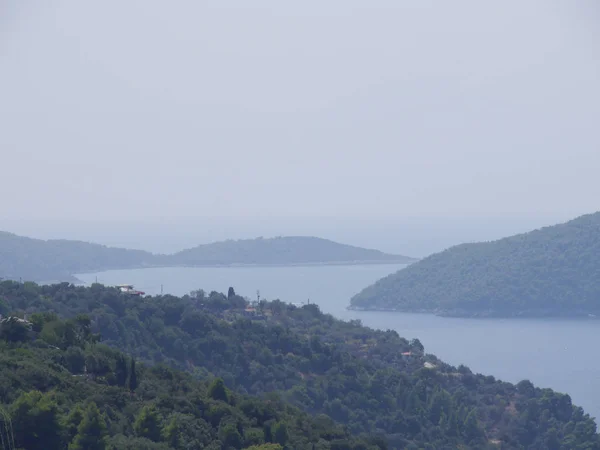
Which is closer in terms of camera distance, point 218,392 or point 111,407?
point 111,407

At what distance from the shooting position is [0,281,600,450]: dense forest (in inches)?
838

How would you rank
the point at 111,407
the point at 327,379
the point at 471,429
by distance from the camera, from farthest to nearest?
the point at 327,379 < the point at 471,429 < the point at 111,407

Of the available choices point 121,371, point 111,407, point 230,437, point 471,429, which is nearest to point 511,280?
point 471,429

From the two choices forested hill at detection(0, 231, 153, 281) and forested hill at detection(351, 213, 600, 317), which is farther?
forested hill at detection(0, 231, 153, 281)

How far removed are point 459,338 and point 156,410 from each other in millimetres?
38070

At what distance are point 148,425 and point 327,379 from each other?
12089mm

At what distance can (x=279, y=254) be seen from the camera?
83125mm

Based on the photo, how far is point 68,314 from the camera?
22.5m

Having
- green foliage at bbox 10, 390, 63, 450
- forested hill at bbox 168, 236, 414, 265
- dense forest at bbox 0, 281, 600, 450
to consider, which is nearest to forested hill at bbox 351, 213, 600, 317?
forested hill at bbox 168, 236, 414, 265

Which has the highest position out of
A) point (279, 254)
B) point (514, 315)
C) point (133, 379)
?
point (279, 254)

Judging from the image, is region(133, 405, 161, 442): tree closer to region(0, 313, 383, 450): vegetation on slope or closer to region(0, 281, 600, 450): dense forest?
region(0, 313, 383, 450): vegetation on slope

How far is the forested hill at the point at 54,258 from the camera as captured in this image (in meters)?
61.8

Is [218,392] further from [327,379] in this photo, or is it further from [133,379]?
[327,379]

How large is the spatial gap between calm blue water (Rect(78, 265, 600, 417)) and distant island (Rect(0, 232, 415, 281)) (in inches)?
83.5
